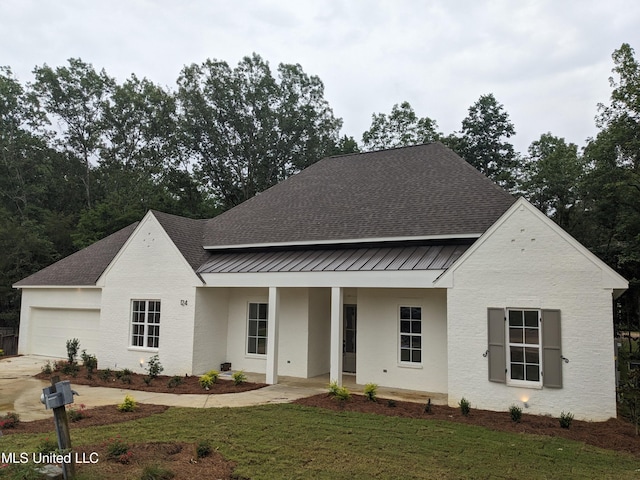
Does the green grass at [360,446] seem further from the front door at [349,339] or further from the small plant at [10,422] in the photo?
the front door at [349,339]

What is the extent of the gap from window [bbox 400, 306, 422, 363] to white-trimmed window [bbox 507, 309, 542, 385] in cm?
295

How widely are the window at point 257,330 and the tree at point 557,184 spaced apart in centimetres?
2116

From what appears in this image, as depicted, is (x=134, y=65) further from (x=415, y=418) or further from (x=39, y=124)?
(x=415, y=418)

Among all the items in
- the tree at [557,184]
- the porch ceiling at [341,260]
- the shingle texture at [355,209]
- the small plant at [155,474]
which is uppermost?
the tree at [557,184]

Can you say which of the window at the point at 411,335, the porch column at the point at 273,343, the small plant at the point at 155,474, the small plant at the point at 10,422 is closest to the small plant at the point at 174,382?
the porch column at the point at 273,343

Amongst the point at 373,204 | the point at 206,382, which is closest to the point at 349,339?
the point at 373,204

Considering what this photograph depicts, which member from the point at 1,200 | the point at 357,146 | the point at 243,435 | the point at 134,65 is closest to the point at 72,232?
the point at 1,200

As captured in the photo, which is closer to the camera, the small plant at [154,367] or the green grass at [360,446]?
the green grass at [360,446]

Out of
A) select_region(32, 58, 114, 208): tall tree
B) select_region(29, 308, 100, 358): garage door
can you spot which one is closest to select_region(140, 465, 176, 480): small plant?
select_region(29, 308, 100, 358): garage door

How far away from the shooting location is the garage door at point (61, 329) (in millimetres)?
18284

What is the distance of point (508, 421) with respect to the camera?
30.3 feet

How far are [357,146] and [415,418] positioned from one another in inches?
1205

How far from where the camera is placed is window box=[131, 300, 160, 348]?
15297 mm

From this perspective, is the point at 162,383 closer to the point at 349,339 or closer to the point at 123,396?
the point at 123,396
